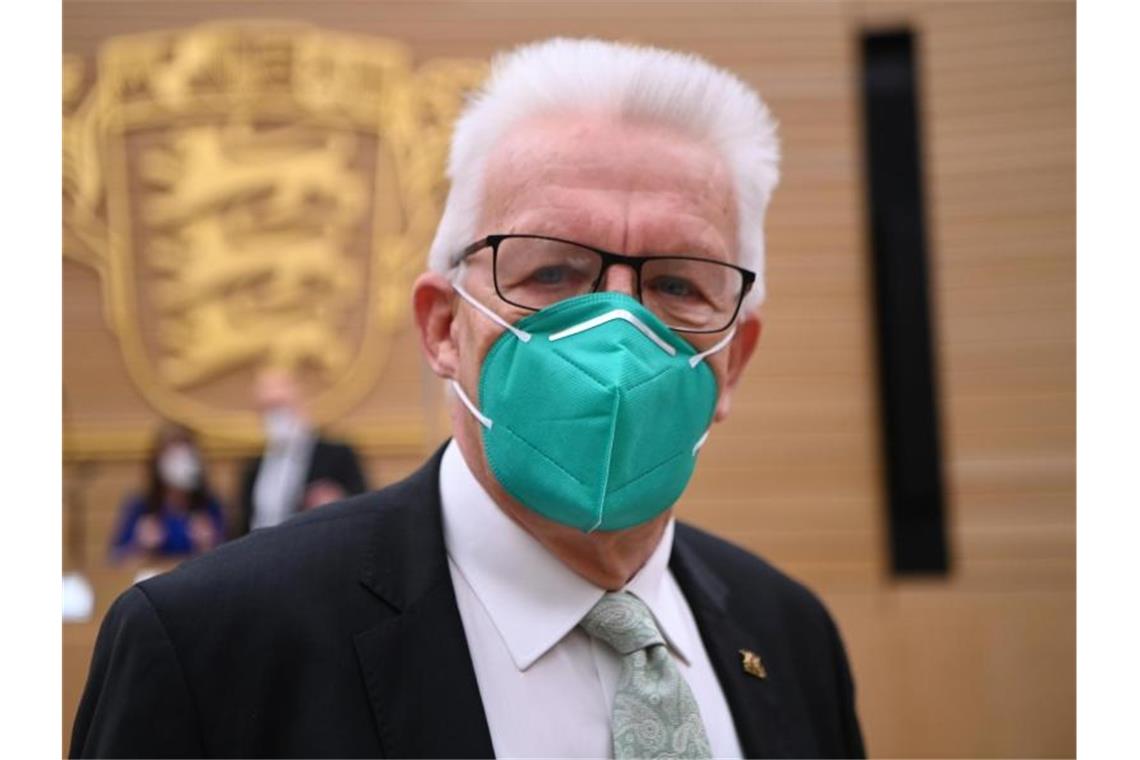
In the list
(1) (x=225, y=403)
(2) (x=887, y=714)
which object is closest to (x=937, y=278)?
A: (2) (x=887, y=714)

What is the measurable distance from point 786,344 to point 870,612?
1.57 meters

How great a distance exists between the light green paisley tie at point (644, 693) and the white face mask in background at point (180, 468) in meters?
4.80

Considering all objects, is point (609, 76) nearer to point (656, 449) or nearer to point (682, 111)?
point (682, 111)

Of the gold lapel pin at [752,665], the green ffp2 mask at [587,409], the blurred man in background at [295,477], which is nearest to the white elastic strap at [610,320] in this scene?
the green ffp2 mask at [587,409]

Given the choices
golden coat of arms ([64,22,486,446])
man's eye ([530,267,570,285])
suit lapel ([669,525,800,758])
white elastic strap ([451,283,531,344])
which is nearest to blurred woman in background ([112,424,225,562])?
golden coat of arms ([64,22,486,446])

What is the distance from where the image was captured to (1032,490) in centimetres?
629

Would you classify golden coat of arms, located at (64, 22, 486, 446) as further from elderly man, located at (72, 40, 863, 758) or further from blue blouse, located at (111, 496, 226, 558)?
elderly man, located at (72, 40, 863, 758)

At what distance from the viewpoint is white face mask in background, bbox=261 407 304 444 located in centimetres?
614

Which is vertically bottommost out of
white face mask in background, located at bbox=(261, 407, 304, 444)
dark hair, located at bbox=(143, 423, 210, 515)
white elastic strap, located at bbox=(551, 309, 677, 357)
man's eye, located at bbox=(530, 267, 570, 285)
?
dark hair, located at bbox=(143, 423, 210, 515)

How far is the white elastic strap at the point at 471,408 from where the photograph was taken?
156 cm

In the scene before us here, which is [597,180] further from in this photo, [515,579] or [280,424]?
[280,424]

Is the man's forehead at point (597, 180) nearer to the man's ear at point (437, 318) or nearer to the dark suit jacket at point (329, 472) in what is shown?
the man's ear at point (437, 318)

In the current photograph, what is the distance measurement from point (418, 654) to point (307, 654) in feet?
0.45

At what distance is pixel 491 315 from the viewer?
1.57 m
